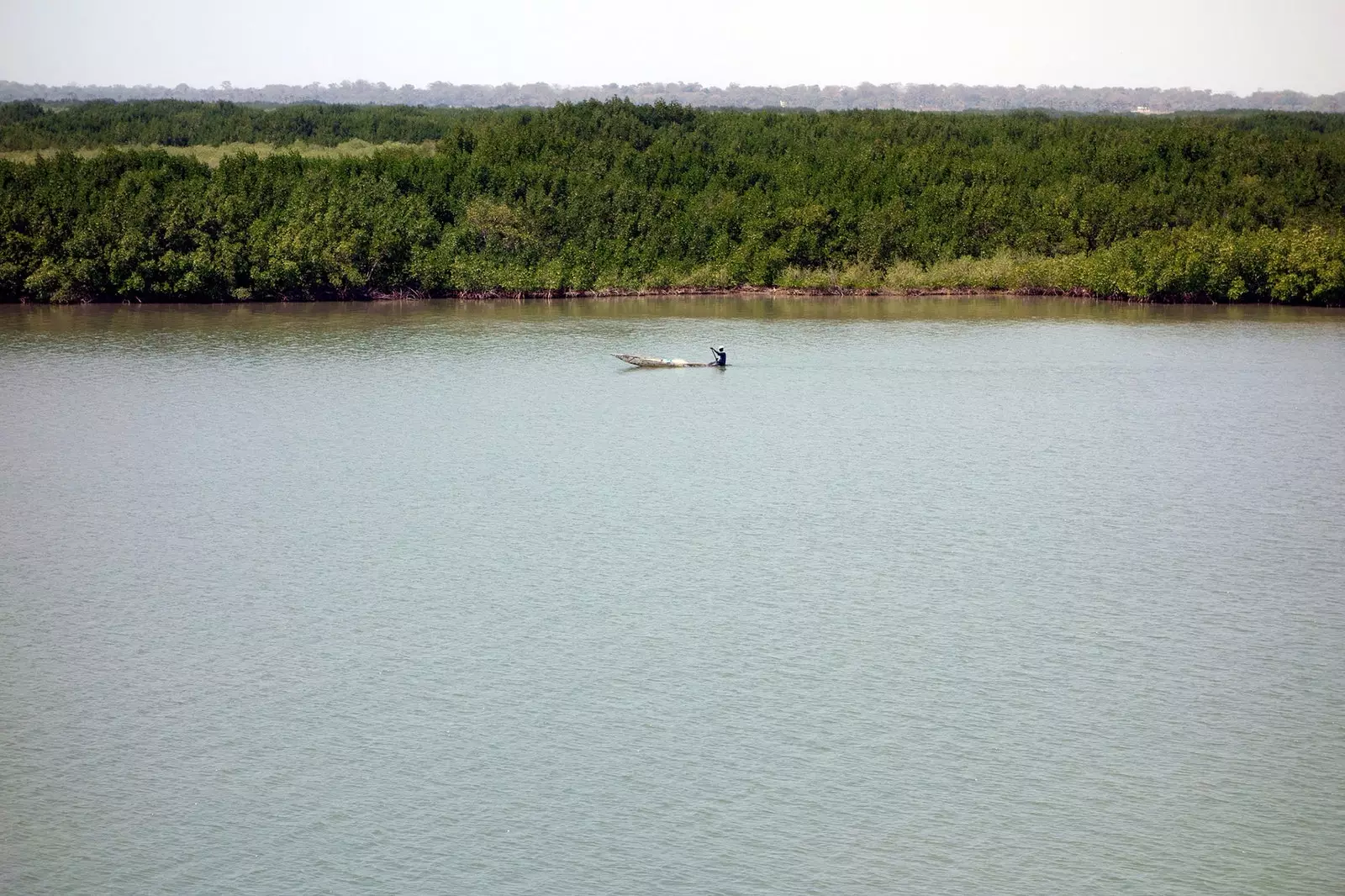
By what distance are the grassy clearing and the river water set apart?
128 ft

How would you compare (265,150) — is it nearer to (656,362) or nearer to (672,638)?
(656,362)

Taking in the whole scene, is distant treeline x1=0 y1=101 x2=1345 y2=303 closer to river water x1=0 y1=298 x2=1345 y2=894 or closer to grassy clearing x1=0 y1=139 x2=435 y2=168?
grassy clearing x1=0 y1=139 x2=435 y2=168

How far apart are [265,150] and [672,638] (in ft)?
227

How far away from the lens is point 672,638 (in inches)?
723

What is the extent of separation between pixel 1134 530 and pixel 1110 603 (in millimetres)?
4099

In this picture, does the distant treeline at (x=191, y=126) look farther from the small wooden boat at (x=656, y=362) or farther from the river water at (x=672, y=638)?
the river water at (x=672, y=638)

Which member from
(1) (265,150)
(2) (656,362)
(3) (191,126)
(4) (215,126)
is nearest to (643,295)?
(2) (656,362)

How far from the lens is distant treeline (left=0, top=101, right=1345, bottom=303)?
5394 centimetres

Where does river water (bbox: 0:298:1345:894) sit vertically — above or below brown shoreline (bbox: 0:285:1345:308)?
below

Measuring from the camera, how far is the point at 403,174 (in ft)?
214

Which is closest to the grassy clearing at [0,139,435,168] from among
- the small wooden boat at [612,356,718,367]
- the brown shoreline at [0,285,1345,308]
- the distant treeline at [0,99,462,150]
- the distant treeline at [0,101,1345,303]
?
the distant treeline at [0,99,462,150]

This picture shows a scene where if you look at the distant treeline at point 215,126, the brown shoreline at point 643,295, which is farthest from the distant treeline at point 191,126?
the brown shoreline at point 643,295

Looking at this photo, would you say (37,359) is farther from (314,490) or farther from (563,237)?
(563,237)

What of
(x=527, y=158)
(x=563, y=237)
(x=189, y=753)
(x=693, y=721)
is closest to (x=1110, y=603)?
(x=693, y=721)
